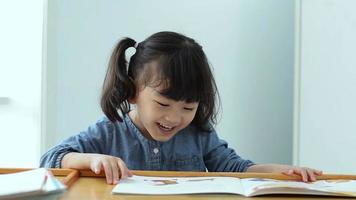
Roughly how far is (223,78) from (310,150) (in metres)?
0.42

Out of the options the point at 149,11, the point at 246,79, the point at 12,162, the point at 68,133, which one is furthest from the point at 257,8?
the point at 12,162

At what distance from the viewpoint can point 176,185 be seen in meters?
0.68

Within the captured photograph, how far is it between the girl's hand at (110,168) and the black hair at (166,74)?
0.23 m

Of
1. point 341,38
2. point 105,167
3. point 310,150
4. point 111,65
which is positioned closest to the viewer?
point 105,167

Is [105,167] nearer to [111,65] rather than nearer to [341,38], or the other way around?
[111,65]

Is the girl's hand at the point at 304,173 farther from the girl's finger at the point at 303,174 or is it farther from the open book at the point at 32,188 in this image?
the open book at the point at 32,188

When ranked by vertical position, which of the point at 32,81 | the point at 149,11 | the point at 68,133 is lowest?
the point at 68,133

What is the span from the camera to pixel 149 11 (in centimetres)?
181

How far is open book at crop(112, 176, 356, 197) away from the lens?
0.63m

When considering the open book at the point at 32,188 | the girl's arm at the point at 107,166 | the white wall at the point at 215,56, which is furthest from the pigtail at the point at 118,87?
the white wall at the point at 215,56

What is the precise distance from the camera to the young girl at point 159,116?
0.95 meters

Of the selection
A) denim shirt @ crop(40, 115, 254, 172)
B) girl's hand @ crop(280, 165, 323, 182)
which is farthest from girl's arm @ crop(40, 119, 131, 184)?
girl's hand @ crop(280, 165, 323, 182)

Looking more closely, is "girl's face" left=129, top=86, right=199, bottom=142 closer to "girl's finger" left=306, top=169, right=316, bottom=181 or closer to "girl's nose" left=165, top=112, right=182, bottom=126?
"girl's nose" left=165, top=112, right=182, bottom=126

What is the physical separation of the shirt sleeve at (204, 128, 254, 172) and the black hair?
38mm
